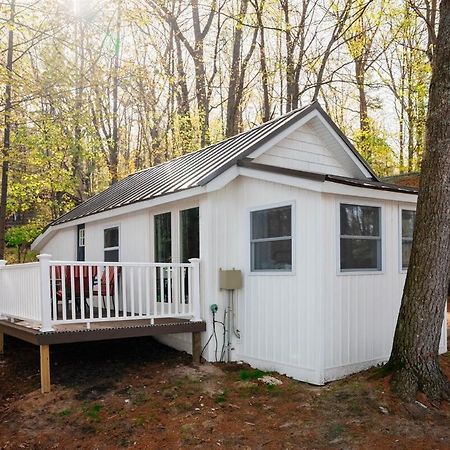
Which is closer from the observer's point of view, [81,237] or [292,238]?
[292,238]

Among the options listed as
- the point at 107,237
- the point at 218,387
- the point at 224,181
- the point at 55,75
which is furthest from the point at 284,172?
the point at 55,75

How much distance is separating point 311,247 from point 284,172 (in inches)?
43.8

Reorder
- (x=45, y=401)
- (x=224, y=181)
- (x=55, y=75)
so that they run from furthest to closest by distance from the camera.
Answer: (x=55, y=75)
(x=224, y=181)
(x=45, y=401)

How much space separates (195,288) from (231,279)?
608 millimetres

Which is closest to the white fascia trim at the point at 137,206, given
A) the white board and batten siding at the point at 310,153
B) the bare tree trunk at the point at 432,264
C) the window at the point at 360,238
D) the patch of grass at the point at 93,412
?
the white board and batten siding at the point at 310,153

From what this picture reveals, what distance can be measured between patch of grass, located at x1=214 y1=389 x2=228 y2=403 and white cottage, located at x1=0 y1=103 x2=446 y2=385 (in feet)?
3.46

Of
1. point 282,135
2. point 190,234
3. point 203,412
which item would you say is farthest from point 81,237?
point 203,412

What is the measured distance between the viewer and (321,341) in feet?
20.4

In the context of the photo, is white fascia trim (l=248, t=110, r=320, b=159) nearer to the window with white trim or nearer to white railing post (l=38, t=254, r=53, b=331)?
white railing post (l=38, t=254, r=53, b=331)

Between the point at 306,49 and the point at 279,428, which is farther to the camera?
the point at 306,49

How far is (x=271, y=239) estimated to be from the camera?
23.0ft

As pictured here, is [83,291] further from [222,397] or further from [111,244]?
[111,244]

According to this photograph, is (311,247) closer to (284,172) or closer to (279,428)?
(284,172)

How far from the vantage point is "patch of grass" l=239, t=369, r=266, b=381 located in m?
6.52
